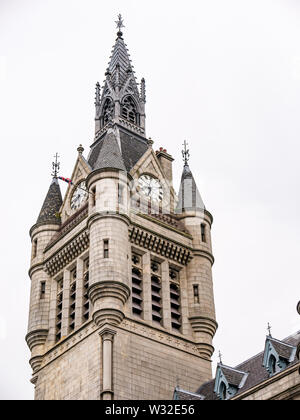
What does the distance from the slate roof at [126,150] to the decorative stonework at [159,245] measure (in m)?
5.19

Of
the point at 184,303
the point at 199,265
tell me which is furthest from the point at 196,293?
the point at 199,265

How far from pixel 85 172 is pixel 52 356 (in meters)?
14.2

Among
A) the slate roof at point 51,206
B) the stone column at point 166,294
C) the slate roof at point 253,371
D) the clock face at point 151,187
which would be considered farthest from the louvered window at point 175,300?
the slate roof at point 51,206

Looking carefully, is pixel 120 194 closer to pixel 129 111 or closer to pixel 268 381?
pixel 129 111

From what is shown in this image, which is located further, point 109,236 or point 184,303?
point 184,303

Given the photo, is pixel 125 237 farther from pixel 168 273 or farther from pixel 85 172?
pixel 85 172

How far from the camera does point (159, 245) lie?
61.5 m

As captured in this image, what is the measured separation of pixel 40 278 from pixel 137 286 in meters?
7.80

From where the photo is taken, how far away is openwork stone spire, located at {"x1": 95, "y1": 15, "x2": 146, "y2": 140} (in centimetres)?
7275

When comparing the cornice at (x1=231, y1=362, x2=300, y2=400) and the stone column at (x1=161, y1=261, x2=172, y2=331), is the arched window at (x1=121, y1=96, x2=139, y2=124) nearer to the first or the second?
the stone column at (x1=161, y1=261, x2=172, y2=331)

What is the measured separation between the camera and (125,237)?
58.9 metres

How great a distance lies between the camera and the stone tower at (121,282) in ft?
180

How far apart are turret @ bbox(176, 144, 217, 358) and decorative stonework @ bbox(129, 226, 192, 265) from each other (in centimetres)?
76
